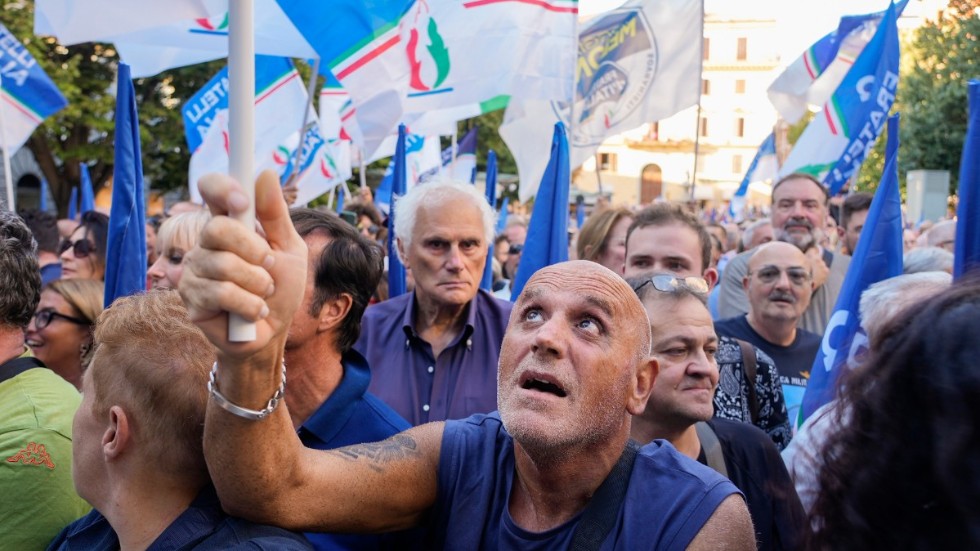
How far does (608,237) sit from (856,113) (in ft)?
13.3

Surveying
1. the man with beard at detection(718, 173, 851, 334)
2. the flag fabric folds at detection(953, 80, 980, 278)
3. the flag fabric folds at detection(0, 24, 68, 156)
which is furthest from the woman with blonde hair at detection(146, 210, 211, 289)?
the flag fabric folds at detection(0, 24, 68, 156)

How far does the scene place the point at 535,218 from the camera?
4941 millimetres

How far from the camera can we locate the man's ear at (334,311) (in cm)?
287

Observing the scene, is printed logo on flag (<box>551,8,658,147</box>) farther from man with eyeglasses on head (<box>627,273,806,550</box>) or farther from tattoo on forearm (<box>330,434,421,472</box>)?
tattoo on forearm (<box>330,434,421,472</box>)

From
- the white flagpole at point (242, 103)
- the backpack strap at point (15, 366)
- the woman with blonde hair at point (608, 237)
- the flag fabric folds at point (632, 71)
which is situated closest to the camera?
the white flagpole at point (242, 103)

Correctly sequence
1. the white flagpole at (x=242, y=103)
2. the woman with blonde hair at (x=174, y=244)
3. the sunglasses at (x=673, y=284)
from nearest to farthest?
1. the white flagpole at (x=242, y=103)
2. the sunglasses at (x=673, y=284)
3. the woman with blonde hair at (x=174, y=244)

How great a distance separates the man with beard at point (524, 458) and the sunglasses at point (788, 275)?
7.91 ft

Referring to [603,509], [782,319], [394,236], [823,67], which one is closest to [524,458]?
[603,509]

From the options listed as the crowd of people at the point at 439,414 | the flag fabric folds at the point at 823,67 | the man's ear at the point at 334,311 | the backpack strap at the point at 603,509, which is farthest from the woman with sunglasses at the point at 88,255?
the flag fabric folds at the point at 823,67

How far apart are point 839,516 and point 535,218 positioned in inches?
144

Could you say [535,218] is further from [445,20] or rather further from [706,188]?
[706,188]

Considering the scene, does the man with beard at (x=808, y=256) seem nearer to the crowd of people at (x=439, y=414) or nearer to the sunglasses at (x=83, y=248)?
the crowd of people at (x=439, y=414)

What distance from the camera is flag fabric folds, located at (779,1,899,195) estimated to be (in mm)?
7941

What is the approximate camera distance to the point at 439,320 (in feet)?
12.4
